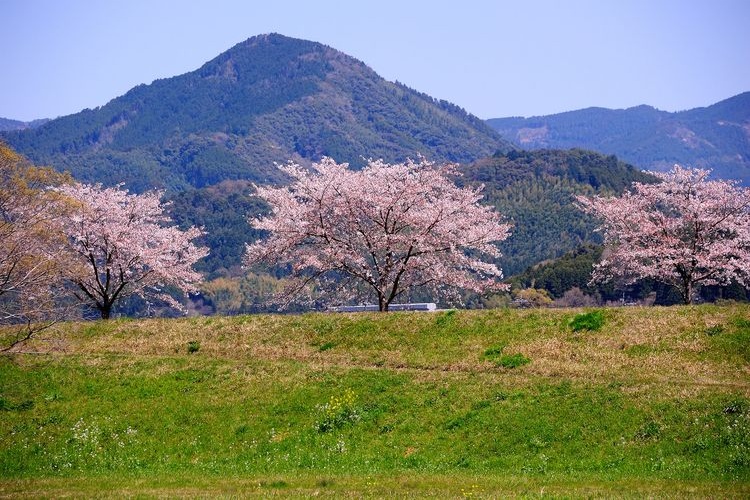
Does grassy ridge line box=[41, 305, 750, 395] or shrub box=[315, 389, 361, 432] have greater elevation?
grassy ridge line box=[41, 305, 750, 395]

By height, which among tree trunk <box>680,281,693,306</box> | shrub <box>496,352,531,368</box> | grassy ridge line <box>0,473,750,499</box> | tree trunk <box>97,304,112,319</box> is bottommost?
grassy ridge line <box>0,473,750,499</box>

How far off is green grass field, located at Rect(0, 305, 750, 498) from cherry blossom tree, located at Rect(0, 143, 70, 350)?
2.42 meters

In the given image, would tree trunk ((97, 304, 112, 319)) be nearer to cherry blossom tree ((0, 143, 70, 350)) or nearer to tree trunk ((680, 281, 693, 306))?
cherry blossom tree ((0, 143, 70, 350))

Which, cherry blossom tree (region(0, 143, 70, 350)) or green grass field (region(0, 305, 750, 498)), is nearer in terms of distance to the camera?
green grass field (region(0, 305, 750, 498))

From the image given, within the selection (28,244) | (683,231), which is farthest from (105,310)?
(683,231)

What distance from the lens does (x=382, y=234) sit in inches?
1681

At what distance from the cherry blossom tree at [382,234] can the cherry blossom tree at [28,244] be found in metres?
11.4

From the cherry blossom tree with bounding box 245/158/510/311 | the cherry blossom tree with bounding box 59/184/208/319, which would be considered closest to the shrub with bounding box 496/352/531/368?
the cherry blossom tree with bounding box 245/158/510/311

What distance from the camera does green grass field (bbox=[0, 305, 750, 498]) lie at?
829 inches

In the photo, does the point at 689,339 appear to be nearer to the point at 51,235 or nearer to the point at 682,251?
the point at 682,251

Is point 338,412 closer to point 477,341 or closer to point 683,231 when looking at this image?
point 477,341

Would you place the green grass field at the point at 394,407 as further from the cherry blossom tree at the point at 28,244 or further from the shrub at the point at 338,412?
the cherry blossom tree at the point at 28,244

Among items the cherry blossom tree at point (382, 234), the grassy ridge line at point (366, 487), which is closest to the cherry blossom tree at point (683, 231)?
the cherry blossom tree at point (382, 234)

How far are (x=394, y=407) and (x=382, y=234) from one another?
55.0 ft
